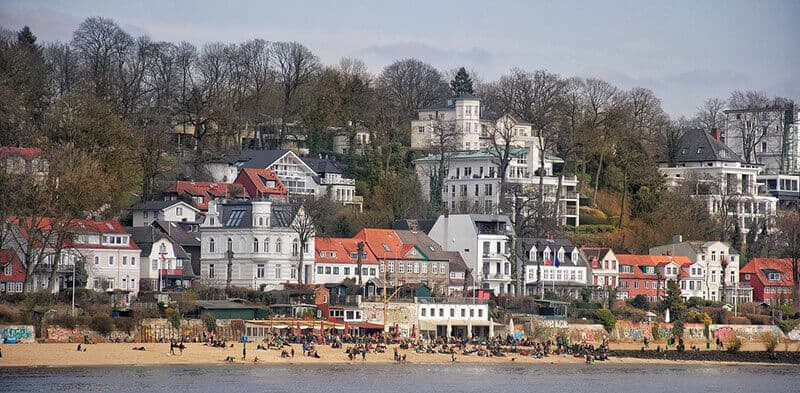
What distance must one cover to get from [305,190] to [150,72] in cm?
1807

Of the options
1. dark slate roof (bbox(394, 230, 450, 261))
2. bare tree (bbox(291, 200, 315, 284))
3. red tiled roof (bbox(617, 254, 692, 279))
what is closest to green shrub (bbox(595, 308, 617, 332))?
dark slate roof (bbox(394, 230, 450, 261))

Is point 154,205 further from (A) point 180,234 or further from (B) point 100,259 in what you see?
(B) point 100,259

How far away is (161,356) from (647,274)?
43.7 metres

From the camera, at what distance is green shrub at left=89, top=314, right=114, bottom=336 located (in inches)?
3381

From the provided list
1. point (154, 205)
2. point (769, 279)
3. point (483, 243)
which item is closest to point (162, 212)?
point (154, 205)

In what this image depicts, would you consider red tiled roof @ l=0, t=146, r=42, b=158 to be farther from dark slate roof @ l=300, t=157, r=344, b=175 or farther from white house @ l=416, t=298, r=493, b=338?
dark slate roof @ l=300, t=157, r=344, b=175

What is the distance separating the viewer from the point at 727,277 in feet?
398

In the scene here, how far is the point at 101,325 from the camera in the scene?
8594 centimetres

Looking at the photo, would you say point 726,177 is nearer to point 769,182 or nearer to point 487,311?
point 769,182

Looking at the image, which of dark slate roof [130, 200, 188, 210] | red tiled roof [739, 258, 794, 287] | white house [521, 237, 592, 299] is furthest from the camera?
red tiled roof [739, 258, 794, 287]

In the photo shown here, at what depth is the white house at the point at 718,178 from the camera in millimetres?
132500

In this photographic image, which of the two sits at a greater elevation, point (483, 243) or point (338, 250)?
point (483, 243)

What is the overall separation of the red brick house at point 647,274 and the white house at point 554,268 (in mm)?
3163

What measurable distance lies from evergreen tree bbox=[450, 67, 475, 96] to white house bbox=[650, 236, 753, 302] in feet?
96.7
